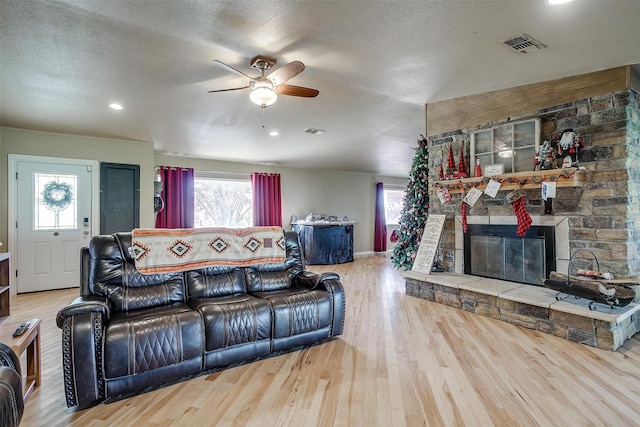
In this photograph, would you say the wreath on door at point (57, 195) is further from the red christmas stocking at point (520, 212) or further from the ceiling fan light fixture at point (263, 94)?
the red christmas stocking at point (520, 212)

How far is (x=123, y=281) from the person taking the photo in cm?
250

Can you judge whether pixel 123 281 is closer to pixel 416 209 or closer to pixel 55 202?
pixel 55 202

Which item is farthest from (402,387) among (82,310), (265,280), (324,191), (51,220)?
(324,191)

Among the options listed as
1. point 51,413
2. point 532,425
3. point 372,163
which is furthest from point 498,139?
point 51,413

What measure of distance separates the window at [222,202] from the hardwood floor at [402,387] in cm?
418

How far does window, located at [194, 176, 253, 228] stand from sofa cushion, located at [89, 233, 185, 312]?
183 inches

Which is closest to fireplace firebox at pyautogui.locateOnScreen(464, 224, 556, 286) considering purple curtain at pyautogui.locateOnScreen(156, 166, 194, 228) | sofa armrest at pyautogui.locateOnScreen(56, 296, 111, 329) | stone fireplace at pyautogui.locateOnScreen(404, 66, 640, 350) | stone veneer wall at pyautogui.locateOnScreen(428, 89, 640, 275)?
stone fireplace at pyautogui.locateOnScreen(404, 66, 640, 350)

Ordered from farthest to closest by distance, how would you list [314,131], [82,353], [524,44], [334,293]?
[314,131] < [334,293] < [524,44] < [82,353]

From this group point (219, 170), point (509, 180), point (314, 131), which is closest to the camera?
point (509, 180)

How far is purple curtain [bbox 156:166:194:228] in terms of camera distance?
666 cm

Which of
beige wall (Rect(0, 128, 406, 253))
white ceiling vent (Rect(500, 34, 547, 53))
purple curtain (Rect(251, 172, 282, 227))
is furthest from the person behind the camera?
purple curtain (Rect(251, 172, 282, 227))

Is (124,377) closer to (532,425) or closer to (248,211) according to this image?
(532,425)

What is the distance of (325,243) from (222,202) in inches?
100

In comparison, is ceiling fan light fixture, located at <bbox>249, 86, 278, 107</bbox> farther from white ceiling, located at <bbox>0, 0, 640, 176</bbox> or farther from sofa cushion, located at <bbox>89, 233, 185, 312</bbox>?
sofa cushion, located at <bbox>89, 233, 185, 312</bbox>
